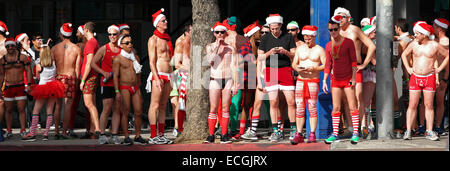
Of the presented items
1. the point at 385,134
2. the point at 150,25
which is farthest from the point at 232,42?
the point at 150,25

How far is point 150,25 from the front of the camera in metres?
18.8

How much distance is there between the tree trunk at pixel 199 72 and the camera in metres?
12.3

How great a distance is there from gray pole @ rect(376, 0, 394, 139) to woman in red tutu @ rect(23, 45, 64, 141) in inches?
210

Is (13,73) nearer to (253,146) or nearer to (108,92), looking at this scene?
(108,92)

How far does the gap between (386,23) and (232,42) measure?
247 cm

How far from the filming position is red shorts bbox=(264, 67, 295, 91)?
12023 mm

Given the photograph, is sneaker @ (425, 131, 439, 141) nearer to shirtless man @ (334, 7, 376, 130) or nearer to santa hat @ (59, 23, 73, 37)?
shirtless man @ (334, 7, 376, 130)

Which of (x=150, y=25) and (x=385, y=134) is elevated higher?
(x=150, y=25)

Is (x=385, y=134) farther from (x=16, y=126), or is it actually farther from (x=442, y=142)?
(x=16, y=126)

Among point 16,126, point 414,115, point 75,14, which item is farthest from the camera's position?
point 75,14

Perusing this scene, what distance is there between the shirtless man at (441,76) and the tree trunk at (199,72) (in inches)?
137

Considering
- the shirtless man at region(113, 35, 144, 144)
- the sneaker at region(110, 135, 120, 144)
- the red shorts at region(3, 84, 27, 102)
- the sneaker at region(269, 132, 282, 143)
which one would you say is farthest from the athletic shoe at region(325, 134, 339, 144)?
the red shorts at region(3, 84, 27, 102)

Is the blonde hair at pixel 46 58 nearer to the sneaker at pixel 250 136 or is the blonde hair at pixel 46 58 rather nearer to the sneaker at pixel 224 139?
the sneaker at pixel 224 139

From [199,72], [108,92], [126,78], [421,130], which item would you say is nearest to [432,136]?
[421,130]
